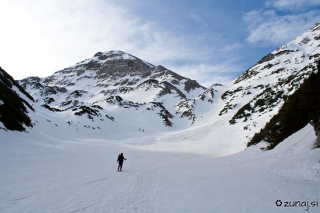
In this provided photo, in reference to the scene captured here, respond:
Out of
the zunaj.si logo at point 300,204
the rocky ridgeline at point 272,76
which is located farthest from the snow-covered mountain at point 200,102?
the zunaj.si logo at point 300,204

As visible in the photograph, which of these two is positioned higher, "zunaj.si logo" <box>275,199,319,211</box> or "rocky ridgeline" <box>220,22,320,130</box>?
"rocky ridgeline" <box>220,22,320,130</box>

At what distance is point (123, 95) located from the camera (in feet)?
378

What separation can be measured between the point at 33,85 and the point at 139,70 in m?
99.1

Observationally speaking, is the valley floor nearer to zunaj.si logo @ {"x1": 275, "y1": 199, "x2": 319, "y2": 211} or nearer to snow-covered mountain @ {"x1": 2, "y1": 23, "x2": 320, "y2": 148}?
zunaj.si logo @ {"x1": 275, "y1": 199, "x2": 319, "y2": 211}

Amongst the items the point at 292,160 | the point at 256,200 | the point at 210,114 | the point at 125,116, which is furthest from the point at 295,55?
the point at 256,200

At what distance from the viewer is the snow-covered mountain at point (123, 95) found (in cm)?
6819

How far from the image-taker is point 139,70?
192625mm

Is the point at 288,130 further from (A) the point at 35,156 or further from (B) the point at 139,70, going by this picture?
(B) the point at 139,70

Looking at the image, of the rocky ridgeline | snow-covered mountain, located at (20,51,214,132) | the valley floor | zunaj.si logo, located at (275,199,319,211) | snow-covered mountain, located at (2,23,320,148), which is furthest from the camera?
snow-covered mountain, located at (20,51,214,132)

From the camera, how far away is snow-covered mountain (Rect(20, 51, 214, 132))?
2685 inches

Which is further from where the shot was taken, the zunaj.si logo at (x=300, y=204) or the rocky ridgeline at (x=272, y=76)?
the rocky ridgeline at (x=272, y=76)

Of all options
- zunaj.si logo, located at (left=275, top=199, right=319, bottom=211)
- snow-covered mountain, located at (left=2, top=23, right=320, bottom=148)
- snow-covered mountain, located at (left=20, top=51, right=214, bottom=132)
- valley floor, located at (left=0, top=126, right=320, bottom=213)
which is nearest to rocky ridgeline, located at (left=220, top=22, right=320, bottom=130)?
snow-covered mountain, located at (left=2, top=23, right=320, bottom=148)

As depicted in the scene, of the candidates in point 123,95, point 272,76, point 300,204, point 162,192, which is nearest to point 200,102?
point 272,76

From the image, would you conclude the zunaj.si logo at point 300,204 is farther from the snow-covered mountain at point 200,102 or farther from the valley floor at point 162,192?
the snow-covered mountain at point 200,102
